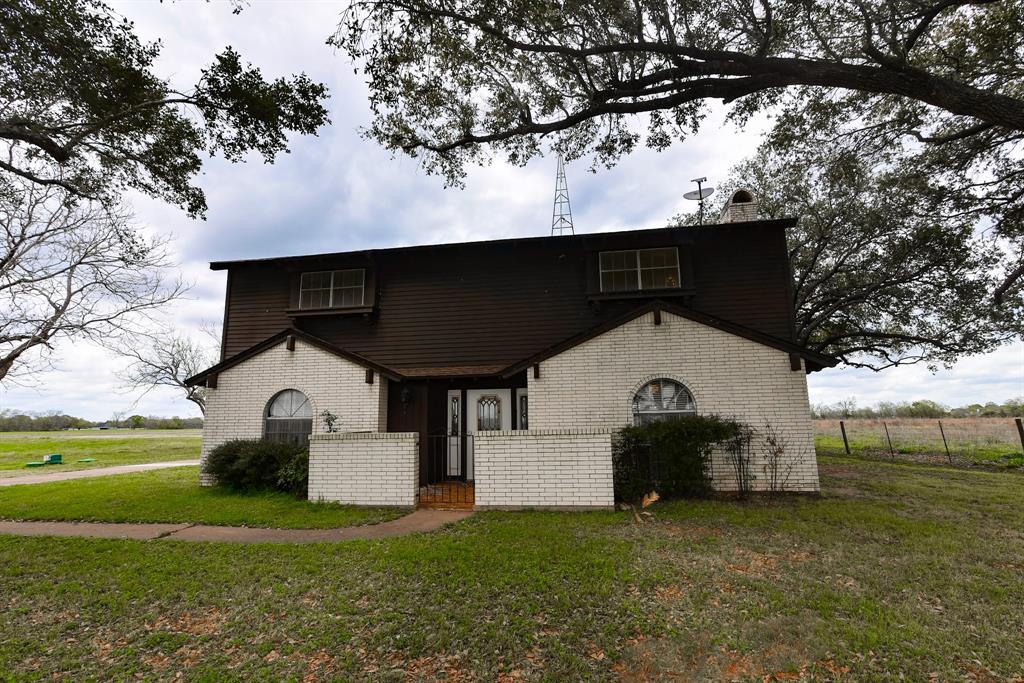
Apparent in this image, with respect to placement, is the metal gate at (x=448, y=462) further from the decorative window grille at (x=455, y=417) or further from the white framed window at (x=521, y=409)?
the white framed window at (x=521, y=409)

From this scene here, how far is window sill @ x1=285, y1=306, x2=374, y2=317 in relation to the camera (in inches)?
468

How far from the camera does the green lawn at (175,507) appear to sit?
23.7ft

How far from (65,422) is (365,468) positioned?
274 ft

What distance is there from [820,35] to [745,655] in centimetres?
930

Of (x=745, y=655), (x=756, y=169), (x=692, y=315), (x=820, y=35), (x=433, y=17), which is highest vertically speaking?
(x=756, y=169)

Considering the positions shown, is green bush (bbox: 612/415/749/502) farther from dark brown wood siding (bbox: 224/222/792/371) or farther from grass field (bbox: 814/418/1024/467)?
grass field (bbox: 814/418/1024/467)

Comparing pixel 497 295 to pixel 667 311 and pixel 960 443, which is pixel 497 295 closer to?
pixel 667 311

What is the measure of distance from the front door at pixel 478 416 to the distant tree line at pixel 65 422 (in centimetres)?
4860

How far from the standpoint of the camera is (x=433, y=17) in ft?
25.8

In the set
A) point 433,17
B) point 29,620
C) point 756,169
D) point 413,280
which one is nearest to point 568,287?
point 413,280

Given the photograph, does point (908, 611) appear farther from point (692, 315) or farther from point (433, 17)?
point (433, 17)

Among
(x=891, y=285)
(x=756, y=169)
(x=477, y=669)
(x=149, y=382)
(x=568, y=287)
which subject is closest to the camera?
(x=477, y=669)

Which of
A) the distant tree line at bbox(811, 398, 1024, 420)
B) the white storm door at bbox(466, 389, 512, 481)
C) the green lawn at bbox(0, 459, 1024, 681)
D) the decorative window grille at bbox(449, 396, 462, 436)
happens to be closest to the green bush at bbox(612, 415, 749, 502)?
the green lawn at bbox(0, 459, 1024, 681)

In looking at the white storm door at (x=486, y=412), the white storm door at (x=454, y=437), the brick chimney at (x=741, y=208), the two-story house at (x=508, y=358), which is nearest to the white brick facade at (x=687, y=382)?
the two-story house at (x=508, y=358)
